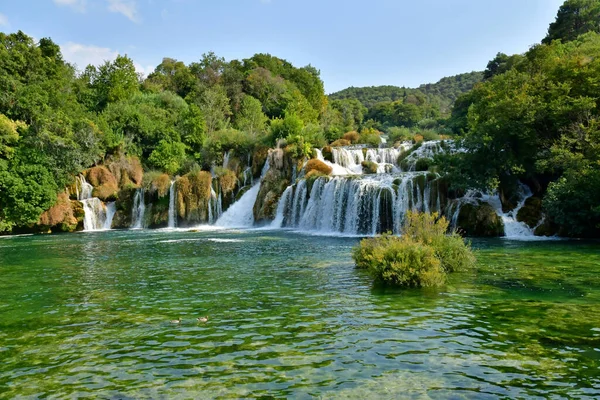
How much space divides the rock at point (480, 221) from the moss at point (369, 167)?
39.8ft

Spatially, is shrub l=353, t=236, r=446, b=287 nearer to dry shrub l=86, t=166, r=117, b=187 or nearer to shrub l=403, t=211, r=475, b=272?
shrub l=403, t=211, r=475, b=272

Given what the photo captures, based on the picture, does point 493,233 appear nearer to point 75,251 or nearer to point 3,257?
point 75,251

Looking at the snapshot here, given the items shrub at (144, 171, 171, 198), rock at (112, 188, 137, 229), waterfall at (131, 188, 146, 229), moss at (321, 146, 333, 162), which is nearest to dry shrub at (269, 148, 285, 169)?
moss at (321, 146, 333, 162)

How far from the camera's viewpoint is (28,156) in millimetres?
34000

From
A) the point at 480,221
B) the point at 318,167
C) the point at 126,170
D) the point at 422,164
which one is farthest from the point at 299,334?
the point at 126,170

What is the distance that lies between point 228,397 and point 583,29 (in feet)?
213

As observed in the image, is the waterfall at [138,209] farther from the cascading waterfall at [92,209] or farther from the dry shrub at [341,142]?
the dry shrub at [341,142]

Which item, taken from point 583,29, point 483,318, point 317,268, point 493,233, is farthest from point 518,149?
point 583,29

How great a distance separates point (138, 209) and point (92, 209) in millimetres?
3496

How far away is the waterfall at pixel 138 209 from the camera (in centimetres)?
3803

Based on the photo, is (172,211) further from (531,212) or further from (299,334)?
(299,334)

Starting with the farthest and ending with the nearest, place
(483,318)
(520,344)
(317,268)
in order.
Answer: (317,268) → (483,318) → (520,344)

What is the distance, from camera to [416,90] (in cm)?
15762

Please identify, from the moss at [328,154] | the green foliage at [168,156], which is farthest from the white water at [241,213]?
the green foliage at [168,156]
